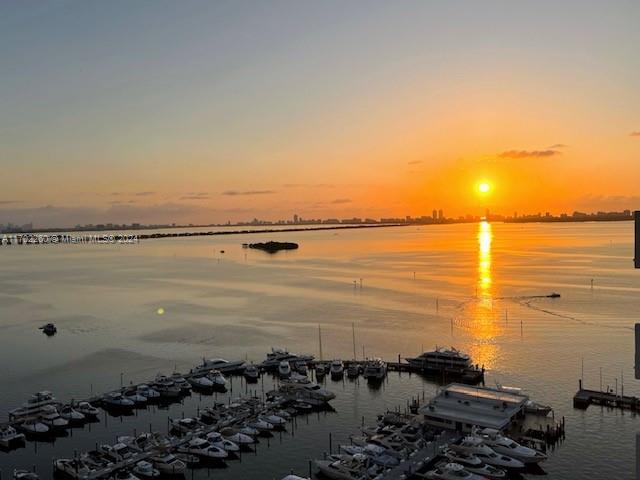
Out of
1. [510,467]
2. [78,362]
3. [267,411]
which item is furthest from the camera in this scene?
[78,362]

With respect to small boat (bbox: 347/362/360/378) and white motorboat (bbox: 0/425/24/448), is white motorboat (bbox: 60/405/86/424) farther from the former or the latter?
small boat (bbox: 347/362/360/378)

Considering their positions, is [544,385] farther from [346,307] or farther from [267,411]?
[346,307]

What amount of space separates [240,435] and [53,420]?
10483mm

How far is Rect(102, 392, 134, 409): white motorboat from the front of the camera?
104 ft

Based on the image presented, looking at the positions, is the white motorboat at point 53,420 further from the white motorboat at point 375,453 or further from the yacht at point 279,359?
the white motorboat at point 375,453

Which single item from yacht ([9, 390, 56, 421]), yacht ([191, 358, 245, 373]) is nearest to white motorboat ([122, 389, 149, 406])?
yacht ([9, 390, 56, 421])

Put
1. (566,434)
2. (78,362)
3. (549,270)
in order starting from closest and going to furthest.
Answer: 1. (566,434)
2. (78,362)
3. (549,270)

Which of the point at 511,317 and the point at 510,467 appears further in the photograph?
the point at 511,317

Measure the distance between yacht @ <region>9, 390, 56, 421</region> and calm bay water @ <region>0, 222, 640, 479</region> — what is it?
211 centimetres

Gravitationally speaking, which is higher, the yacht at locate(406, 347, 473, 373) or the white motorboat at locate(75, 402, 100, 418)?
the yacht at locate(406, 347, 473, 373)

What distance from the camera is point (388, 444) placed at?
2503cm

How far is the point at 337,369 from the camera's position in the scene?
37.3 meters

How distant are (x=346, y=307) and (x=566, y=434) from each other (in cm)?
3942

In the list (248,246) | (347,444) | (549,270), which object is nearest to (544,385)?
(347,444)
